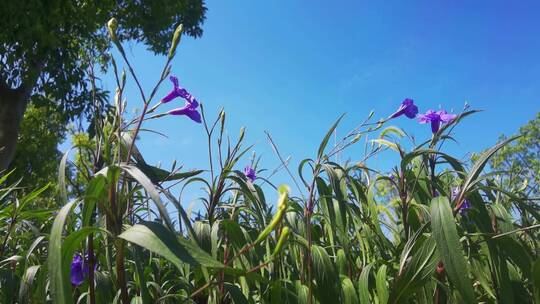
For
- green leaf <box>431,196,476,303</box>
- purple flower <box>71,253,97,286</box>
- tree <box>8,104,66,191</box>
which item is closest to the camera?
green leaf <box>431,196,476,303</box>

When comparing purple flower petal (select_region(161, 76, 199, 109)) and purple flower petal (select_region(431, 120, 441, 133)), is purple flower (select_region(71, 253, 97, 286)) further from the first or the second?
purple flower petal (select_region(431, 120, 441, 133))

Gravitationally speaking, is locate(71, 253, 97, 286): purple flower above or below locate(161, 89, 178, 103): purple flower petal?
below

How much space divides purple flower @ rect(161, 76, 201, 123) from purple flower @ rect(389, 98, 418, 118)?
0.76m

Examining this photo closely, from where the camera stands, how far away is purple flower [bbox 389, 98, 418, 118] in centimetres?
171

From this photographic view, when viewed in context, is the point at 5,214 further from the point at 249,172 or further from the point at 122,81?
the point at 249,172

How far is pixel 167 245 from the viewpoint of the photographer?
0.62 meters

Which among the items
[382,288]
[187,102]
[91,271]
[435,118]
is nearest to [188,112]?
[187,102]

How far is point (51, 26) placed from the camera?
26.2 ft

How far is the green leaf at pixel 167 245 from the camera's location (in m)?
0.61

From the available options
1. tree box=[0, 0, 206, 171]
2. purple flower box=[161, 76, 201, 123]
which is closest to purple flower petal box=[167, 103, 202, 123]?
purple flower box=[161, 76, 201, 123]

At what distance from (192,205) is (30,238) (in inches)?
18.5

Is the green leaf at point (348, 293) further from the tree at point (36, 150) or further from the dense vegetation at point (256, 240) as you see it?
the tree at point (36, 150)

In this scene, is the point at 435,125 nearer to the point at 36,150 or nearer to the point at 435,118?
the point at 435,118

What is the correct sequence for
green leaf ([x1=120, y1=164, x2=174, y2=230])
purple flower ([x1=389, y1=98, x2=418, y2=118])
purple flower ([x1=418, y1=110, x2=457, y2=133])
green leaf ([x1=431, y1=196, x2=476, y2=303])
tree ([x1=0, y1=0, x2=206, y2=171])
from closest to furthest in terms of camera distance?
green leaf ([x1=120, y1=164, x2=174, y2=230]) → green leaf ([x1=431, y1=196, x2=476, y2=303]) → purple flower ([x1=418, y1=110, x2=457, y2=133]) → purple flower ([x1=389, y1=98, x2=418, y2=118]) → tree ([x1=0, y1=0, x2=206, y2=171])
